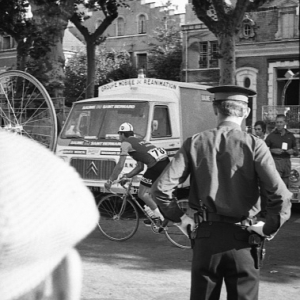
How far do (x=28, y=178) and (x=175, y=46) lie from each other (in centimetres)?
3708

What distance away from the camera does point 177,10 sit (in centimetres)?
4009

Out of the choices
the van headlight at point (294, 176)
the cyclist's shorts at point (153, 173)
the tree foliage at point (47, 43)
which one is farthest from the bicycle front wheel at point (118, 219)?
the tree foliage at point (47, 43)

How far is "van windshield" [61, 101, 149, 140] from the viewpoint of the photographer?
456 inches

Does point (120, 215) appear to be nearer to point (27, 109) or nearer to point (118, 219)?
point (118, 219)

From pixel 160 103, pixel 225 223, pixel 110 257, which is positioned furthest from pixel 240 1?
pixel 225 223

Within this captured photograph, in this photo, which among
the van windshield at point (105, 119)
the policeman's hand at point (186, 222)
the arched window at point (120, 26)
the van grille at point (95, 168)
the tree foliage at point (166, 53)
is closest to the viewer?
the policeman's hand at point (186, 222)

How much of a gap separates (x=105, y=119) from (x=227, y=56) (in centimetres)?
732

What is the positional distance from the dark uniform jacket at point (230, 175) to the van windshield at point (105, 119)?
7608 millimetres

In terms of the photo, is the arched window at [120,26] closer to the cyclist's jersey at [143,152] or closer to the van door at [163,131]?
the van door at [163,131]

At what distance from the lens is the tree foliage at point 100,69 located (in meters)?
38.6

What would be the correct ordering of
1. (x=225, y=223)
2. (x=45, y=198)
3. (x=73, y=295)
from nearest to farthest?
(x=45, y=198), (x=73, y=295), (x=225, y=223)

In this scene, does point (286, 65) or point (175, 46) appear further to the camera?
point (175, 46)

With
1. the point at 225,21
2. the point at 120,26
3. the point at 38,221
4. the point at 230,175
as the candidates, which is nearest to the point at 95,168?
the point at 225,21

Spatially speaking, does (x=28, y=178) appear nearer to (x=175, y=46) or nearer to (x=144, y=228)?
(x=144, y=228)
